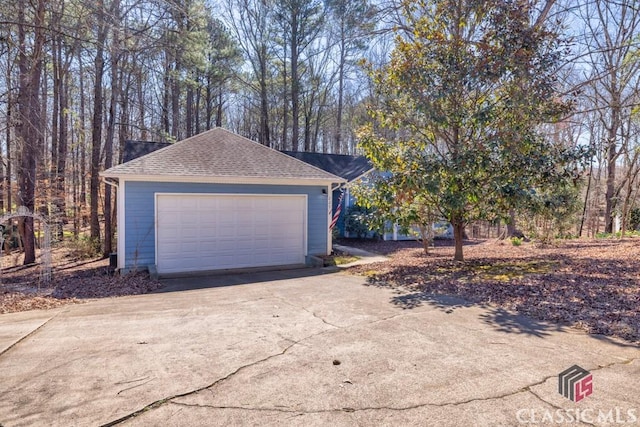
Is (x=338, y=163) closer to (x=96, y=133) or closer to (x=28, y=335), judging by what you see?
(x=96, y=133)

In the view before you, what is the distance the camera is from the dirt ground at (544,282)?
15.2 feet

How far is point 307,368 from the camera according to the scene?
11.0 ft

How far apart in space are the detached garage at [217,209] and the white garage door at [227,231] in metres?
0.02

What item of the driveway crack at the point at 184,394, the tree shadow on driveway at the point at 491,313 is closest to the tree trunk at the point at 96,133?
the tree shadow on driveway at the point at 491,313

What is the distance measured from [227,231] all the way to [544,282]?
720 centimetres

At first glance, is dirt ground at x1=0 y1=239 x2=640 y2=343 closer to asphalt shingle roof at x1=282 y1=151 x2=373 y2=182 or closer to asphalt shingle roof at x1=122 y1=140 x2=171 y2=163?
asphalt shingle roof at x1=122 y1=140 x2=171 y2=163

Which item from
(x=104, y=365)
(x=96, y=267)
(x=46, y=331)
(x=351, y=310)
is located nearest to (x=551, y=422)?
(x=351, y=310)

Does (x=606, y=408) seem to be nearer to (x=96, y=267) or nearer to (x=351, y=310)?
(x=351, y=310)

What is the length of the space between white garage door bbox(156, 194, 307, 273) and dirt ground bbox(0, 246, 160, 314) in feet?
3.78

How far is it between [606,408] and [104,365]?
4016 mm

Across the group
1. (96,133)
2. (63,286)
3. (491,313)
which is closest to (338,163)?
(96,133)

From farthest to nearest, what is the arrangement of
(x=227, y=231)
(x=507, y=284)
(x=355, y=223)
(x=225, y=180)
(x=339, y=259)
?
(x=355, y=223), (x=339, y=259), (x=227, y=231), (x=225, y=180), (x=507, y=284)

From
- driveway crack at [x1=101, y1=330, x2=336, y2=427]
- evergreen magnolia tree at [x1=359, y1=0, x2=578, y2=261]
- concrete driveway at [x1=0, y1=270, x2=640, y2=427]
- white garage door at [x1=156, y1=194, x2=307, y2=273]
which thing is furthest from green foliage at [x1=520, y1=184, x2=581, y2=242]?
driveway crack at [x1=101, y1=330, x2=336, y2=427]

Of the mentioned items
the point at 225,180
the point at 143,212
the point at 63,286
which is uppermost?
the point at 225,180
